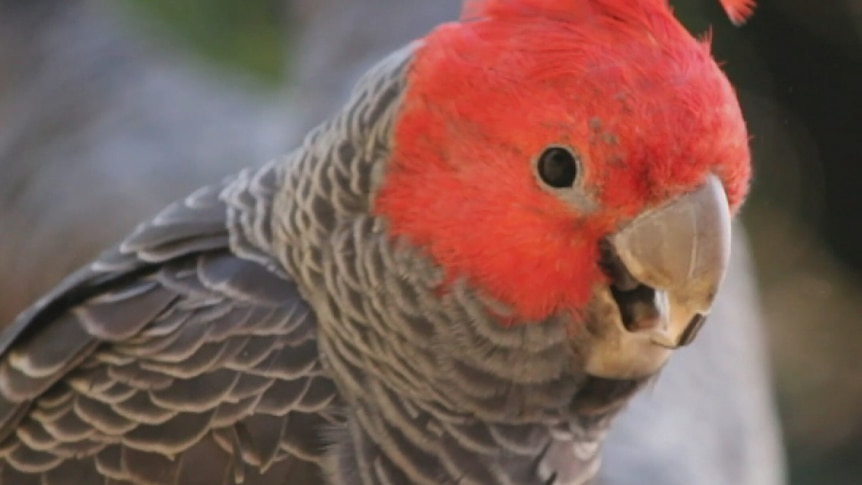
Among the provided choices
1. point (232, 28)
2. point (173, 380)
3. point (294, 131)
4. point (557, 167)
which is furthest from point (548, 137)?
point (232, 28)

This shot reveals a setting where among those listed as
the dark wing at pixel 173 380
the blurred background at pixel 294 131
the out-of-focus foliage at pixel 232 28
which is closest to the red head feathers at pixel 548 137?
the dark wing at pixel 173 380

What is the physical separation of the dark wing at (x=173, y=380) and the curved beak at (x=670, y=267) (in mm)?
282

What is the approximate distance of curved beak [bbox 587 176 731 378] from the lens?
2.31 ft

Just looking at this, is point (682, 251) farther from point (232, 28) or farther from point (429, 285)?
point (232, 28)

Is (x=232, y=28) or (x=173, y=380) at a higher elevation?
(x=173, y=380)

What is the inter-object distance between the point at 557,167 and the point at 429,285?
152mm

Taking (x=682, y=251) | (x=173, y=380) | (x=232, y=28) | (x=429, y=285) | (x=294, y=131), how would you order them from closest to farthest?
(x=682, y=251)
(x=429, y=285)
(x=173, y=380)
(x=294, y=131)
(x=232, y=28)

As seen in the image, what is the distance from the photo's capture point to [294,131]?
5.20ft

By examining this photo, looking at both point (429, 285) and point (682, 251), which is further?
point (429, 285)

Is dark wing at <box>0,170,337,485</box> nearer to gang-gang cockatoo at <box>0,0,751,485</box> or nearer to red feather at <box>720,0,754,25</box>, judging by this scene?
gang-gang cockatoo at <box>0,0,751,485</box>

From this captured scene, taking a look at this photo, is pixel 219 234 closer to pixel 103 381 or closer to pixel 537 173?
pixel 103 381

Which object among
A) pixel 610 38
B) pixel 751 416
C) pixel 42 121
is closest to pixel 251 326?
pixel 610 38

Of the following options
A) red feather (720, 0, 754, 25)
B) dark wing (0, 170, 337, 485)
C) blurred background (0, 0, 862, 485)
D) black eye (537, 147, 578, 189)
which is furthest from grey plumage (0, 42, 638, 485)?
blurred background (0, 0, 862, 485)

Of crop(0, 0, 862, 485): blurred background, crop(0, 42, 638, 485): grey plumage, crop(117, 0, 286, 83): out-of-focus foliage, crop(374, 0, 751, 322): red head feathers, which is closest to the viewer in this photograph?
crop(374, 0, 751, 322): red head feathers
